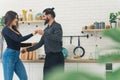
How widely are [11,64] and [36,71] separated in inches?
29.4

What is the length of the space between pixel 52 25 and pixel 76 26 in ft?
3.74

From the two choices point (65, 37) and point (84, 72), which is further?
point (65, 37)

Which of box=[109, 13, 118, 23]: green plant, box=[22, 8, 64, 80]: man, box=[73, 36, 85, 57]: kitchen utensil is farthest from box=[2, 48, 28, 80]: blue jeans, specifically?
box=[109, 13, 118, 23]: green plant

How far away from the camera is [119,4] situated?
491cm

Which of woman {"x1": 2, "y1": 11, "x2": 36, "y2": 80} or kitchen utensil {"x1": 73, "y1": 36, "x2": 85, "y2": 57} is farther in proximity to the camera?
kitchen utensil {"x1": 73, "y1": 36, "x2": 85, "y2": 57}

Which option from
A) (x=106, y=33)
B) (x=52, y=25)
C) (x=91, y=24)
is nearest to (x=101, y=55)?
(x=106, y=33)

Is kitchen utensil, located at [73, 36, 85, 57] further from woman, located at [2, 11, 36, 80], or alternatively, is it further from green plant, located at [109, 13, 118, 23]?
woman, located at [2, 11, 36, 80]

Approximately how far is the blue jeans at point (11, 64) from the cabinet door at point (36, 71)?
1.63 feet

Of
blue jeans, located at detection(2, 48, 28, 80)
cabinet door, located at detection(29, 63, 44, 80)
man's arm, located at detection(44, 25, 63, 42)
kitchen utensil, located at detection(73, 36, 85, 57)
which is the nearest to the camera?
man's arm, located at detection(44, 25, 63, 42)

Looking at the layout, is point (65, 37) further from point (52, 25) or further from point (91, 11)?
point (52, 25)

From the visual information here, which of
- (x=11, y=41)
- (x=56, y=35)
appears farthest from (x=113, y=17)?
(x=11, y=41)

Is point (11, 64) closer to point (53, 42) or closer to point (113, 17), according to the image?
point (53, 42)

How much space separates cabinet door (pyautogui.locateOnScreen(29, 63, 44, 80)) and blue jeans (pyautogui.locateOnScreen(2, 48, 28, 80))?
1.63ft

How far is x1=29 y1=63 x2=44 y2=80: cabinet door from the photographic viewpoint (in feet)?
15.5
